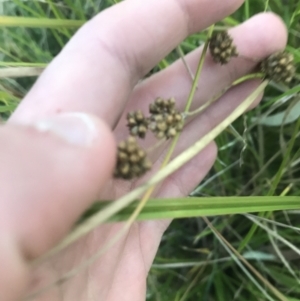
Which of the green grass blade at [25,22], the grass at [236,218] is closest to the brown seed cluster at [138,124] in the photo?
the green grass blade at [25,22]

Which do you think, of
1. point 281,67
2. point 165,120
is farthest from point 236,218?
point 165,120

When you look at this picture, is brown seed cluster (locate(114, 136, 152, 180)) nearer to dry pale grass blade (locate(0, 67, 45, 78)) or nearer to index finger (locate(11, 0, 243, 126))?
index finger (locate(11, 0, 243, 126))

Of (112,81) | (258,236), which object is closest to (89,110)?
(112,81)

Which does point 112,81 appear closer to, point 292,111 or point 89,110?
point 89,110

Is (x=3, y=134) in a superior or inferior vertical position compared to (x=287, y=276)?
superior

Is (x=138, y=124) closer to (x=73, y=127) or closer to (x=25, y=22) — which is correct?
(x=73, y=127)

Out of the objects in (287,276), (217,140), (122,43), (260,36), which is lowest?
(287,276)
